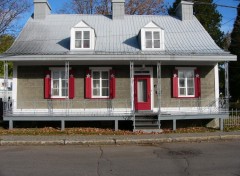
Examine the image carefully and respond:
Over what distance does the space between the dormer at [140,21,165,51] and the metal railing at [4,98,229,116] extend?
123 inches

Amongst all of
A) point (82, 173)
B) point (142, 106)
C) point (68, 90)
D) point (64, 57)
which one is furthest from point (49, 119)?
point (82, 173)

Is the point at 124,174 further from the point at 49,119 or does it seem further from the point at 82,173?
the point at 49,119

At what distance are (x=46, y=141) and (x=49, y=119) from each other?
12.1 ft

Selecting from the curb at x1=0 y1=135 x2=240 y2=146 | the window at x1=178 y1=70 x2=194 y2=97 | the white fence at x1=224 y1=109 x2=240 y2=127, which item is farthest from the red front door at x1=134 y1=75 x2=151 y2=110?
the curb at x1=0 y1=135 x2=240 y2=146

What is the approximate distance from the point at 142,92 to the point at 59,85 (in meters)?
4.79

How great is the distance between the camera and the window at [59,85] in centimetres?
1848

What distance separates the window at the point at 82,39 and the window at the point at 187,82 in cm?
530

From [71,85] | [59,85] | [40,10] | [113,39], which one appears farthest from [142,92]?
[40,10]

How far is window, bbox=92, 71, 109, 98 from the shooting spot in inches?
731

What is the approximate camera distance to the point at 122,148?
1244 cm

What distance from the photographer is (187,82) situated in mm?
18953

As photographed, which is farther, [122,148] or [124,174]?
[122,148]

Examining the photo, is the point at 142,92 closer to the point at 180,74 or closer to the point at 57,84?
the point at 180,74

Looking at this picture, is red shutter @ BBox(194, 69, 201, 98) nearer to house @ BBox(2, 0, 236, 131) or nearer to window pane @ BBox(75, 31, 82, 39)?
house @ BBox(2, 0, 236, 131)
